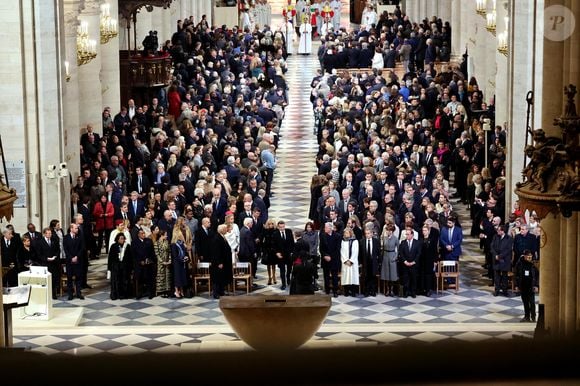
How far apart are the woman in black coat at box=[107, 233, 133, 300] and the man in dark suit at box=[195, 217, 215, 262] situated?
120 centimetres

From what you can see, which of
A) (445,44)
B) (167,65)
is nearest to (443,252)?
(167,65)

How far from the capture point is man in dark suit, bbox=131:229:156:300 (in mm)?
20109

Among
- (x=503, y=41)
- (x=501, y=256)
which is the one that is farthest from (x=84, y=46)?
(x=501, y=256)

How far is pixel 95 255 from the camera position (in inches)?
936

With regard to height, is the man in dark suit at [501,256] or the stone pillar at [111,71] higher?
the stone pillar at [111,71]

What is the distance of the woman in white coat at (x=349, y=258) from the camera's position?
66.3 feet

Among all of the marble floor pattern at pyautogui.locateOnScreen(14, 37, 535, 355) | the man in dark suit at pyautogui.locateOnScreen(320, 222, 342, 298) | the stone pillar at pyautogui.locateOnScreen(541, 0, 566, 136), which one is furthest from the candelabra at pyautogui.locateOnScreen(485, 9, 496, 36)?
the stone pillar at pyautogui.locateOnScreen(541, 0, 566, 136)

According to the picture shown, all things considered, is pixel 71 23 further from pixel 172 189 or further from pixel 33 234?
pixel 33 234

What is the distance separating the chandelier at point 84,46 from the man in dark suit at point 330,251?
1020cm

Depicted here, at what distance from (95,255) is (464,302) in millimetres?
7511

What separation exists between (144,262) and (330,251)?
10.1 ft

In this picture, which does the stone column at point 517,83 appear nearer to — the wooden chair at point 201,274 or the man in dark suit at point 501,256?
the man in dark suit at point 501,256

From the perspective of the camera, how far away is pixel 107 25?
3184 centimetres

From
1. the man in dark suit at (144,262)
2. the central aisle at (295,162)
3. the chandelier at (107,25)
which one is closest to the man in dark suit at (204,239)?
the man in dark suit at (144,262)
